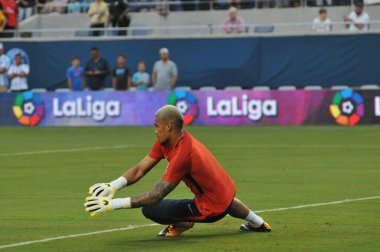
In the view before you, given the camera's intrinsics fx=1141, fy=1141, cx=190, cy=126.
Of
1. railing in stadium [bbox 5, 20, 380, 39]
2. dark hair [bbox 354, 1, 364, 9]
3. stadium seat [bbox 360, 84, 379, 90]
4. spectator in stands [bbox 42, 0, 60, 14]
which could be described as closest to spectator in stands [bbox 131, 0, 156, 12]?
railing in stadium [bbox 5, 20, 380, 39]

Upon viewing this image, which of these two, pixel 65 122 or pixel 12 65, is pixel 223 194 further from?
pixel 12 65

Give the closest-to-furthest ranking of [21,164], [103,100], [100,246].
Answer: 1. [100,246]
2. [21,164]
3. [103,100]

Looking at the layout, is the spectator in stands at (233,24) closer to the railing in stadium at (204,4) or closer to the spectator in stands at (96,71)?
the railing in stadium at (204,4)

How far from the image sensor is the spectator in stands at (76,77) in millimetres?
36938

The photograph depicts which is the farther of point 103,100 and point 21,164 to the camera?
point 103,100

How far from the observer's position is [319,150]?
24984 mm

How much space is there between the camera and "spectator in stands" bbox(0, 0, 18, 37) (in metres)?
40.2

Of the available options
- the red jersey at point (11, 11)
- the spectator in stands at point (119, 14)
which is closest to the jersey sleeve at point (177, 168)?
the spectator in stands at point (119, 14)

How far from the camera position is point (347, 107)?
105 ft

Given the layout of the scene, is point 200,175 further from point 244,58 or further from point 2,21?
point 2,21

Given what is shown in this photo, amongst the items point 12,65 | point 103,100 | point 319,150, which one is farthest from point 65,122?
point 319,150

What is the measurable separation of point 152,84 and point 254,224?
79.4 feet

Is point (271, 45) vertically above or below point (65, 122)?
above

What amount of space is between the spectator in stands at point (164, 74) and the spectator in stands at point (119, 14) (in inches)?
173
